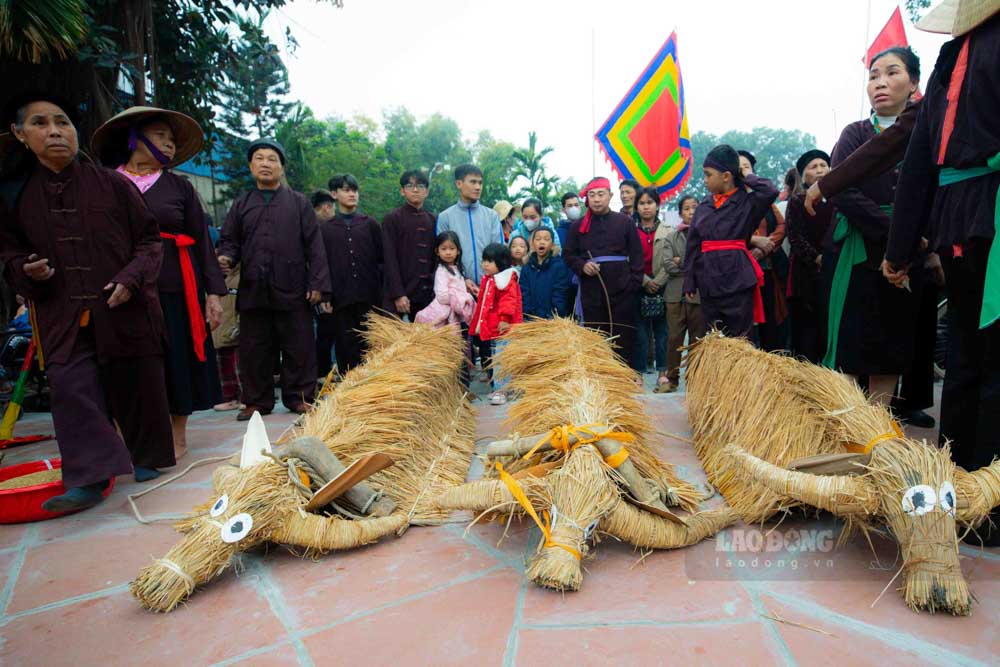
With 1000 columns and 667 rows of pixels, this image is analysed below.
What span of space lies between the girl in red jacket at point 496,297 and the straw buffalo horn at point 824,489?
2.71 meters

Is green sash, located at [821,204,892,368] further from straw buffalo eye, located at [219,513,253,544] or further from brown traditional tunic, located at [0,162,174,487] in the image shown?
brown traditional tunic, located at [0,162,174,487]

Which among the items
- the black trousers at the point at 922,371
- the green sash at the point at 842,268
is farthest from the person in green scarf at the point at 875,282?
the black trousers at the point at 922,371

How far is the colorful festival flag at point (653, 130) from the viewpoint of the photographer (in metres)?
8.16

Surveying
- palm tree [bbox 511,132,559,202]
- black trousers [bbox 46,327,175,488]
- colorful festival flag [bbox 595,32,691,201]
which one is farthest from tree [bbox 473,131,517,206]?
black trousers [bbox 46,327,175,488]

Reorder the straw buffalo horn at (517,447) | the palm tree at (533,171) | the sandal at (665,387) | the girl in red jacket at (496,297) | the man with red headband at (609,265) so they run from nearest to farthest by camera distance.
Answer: the straw buffalo horn at (517,447) → the girl in red jacket at (496,297) → the sandal at (665,387) → the man with red headband at (609,265) → the palm tree at (533,171)

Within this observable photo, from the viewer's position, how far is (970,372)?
2.00m

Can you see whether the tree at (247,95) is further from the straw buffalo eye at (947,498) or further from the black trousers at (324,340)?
the straw buffalo eye at (947,498)

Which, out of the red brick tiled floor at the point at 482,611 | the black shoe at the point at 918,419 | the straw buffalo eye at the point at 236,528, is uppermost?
the straw buffalo eye at the point at 236,528

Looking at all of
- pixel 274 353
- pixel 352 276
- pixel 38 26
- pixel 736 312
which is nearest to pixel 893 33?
pixel 736 312

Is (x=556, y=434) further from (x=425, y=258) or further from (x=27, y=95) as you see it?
(x=425, y=258)

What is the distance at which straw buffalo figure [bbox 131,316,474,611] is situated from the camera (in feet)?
5.63

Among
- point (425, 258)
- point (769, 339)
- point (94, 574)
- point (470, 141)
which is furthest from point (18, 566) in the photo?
point (470, 141)

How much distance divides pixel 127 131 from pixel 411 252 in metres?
2.05

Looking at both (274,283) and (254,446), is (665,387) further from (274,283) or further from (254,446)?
(254,446)
